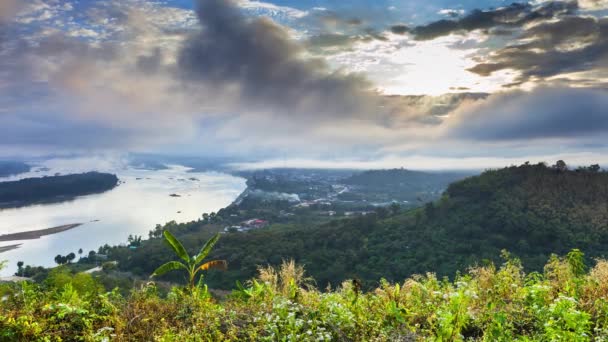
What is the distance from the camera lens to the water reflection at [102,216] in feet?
255

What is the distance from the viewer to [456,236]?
2212 inches

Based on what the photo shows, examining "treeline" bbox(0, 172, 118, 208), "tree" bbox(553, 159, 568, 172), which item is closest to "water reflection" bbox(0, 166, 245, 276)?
"treeline" bbox(0, 172, 118, 208)

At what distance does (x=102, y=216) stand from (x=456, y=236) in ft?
364

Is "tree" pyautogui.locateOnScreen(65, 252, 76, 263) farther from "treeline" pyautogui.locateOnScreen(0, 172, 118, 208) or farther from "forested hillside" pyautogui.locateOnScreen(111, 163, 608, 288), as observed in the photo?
"treeline" pyautogui.locateOnScreen(0, 172, 118, 208)

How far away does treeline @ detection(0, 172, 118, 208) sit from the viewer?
4879 inches

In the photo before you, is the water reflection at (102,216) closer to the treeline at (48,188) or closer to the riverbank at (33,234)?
the riverbank at (33,234)

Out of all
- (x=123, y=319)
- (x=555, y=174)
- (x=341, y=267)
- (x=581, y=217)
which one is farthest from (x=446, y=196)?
(x=123, y=319)

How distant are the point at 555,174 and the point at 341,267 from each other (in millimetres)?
46154

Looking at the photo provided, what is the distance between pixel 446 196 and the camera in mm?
71625

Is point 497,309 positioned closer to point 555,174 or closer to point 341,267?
point 341,267

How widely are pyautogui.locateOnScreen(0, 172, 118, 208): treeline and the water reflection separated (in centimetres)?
685

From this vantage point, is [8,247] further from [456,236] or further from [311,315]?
[311,315]

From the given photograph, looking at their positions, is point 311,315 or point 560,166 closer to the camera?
point 311,315

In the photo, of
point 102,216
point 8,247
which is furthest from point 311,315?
point 102,216
